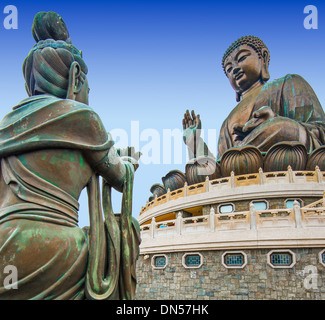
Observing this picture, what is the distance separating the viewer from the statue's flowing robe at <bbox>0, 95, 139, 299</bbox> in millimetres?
2178

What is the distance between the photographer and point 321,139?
1692 centimetres

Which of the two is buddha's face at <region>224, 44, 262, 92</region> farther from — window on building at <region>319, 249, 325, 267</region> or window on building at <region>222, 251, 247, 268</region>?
window on building at <region>319, 249, 325, 267</region>

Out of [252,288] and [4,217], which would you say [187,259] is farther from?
[4,217]

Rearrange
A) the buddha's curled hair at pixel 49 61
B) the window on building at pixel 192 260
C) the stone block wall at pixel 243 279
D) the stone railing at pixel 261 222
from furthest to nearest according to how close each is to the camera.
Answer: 1. the window on building at pixel 192 260
2. the stone railing at pixel 261 222
3. the stone block wall at pixel 243 279
4. the buddha's curled hair at pixel 49 61

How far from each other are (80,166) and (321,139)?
55.9ft

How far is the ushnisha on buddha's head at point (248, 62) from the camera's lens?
74.4 ft

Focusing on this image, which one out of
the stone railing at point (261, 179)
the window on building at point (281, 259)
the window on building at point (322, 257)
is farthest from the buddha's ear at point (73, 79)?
the stone railing at point (261, 179)

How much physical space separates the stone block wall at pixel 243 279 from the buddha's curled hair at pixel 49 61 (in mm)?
7692

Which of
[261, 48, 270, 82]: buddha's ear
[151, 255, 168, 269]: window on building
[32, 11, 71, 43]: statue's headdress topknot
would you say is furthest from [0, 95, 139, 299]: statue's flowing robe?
[261, 48, 270, 82]: buddha's ear

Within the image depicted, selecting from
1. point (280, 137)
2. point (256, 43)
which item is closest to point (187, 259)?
point (280, 137)

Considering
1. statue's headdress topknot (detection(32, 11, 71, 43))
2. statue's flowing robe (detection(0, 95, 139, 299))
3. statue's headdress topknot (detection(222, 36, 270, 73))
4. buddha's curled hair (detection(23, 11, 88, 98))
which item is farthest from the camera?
statue's headdress topknot (detection(222, 36, 270, 73))

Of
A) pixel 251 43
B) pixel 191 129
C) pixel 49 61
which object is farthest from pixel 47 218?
pixel 251 43

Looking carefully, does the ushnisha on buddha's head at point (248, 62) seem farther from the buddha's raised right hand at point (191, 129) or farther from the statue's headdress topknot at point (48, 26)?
the statue's headdress topknot at point (48, 26)
